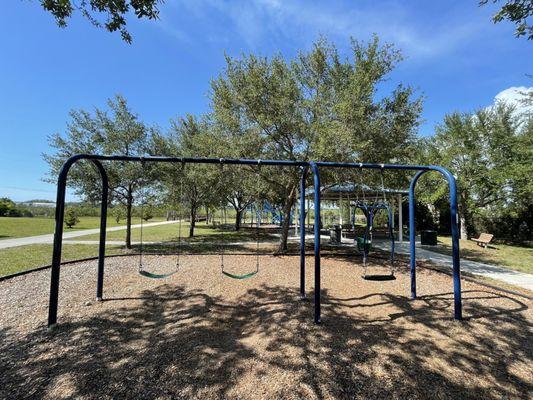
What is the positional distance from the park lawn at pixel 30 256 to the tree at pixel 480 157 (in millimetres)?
18578

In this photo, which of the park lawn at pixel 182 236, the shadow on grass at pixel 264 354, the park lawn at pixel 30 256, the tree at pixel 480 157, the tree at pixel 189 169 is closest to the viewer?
the shadow on grass at pixel 264 354

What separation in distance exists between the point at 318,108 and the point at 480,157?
1475 cm

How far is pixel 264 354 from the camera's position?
3.31m

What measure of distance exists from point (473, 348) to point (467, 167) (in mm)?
17329

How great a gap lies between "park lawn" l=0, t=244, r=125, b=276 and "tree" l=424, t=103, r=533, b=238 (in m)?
18.6

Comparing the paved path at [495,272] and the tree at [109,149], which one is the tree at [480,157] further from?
the tree at [109,149]

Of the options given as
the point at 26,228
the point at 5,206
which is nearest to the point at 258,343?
the point at 26,228

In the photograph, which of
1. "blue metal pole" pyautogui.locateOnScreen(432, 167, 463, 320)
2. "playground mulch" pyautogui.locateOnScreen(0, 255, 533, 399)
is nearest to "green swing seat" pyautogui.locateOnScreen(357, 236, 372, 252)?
"playground mulch" pyautogui.locateOnScreen(0, 255, 533, 399)

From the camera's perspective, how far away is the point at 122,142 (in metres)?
11.1

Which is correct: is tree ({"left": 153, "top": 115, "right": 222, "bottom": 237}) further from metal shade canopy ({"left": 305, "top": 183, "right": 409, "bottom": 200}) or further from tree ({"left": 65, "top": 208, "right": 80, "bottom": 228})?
tree ({"left": 65, "top": 208, "right": 80, "bottom": 228})

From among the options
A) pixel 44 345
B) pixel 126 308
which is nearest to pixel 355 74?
pixel 126 308

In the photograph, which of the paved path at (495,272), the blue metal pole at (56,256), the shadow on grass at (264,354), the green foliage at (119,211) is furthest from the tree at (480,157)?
the blue metal pole at (56,256)

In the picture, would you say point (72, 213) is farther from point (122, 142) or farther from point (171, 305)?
point (171, 305)

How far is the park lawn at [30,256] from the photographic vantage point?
25.2 feet
